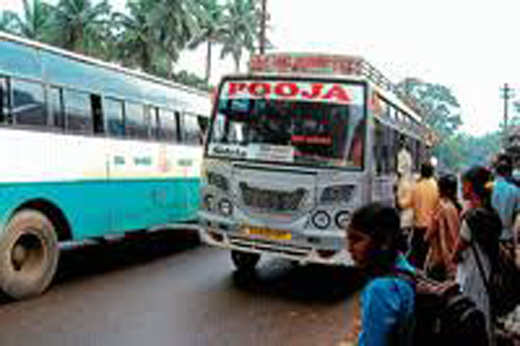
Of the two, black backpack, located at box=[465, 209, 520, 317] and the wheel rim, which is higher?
black backpack, located at box=[465, 209, 520, 317]

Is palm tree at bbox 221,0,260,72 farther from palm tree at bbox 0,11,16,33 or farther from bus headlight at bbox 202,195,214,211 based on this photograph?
bus headlight at bbox 202,195,214,211

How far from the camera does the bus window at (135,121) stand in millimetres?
8164

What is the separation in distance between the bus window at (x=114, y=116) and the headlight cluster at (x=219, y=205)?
5.83 feet

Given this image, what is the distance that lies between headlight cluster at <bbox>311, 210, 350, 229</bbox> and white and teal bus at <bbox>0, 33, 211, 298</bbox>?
3040mm

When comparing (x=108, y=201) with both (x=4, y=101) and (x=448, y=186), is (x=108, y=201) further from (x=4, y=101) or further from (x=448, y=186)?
(x=448, y=186)

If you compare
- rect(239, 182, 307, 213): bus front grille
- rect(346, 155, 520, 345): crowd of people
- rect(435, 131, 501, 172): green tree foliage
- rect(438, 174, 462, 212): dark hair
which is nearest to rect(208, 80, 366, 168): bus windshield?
rect(239, 182, 307, 213): bus front grille

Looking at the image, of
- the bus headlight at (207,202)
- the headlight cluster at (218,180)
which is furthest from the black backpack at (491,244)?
the bus headlight at (207,202)

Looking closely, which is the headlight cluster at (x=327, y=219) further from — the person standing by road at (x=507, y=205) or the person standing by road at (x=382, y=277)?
the person standing by road at (x=382, y=277)

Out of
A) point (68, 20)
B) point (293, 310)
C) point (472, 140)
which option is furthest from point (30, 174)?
point (472, 140)

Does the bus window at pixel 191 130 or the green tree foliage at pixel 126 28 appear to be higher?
the green tree foliage at pixel 126 28

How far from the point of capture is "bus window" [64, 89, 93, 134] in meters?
6.89

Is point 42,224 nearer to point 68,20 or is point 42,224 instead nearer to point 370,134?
point 370,134


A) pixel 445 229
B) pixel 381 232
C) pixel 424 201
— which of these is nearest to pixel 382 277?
pixel 381 232

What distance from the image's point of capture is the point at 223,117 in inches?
293
